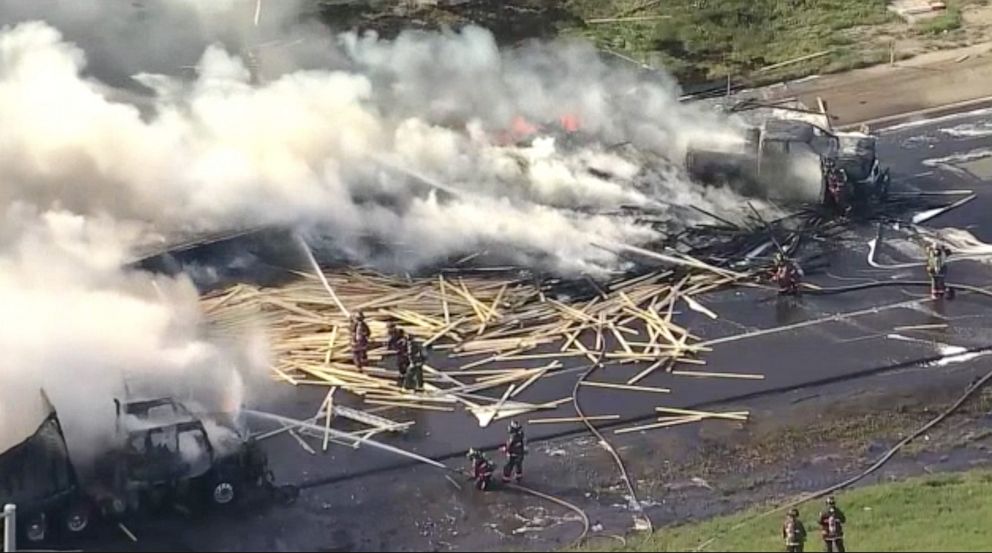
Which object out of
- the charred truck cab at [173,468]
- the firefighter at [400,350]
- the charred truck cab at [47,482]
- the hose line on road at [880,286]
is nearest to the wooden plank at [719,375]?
the hose line on road at [880,286]

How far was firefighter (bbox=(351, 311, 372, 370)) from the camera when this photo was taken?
25.7 m

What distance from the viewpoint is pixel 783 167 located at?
32.4m

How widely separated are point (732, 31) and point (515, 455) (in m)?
26.0

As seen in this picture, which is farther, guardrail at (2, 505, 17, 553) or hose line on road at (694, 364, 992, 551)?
hose line on road at (694, 364, 992, 551)

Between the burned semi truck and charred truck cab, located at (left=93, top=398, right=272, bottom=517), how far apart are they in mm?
13961

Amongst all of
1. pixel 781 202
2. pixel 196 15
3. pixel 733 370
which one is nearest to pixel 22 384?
pixel 733 370

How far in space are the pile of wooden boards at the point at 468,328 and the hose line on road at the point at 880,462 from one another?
3.82 meters

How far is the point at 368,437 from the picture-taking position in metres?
23.5

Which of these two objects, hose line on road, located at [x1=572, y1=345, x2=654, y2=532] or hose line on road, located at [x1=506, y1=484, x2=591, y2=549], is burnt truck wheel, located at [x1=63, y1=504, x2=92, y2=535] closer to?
hose line on road, located at [x1=506, y1=484, x2=591, y2=549]

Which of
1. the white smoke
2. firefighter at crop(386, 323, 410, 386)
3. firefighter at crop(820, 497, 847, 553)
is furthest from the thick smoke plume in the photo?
firefighter at crop(820, 497, 847, 553)

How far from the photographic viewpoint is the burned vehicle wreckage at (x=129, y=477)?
20656 mm

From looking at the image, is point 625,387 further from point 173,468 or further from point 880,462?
point 173,468

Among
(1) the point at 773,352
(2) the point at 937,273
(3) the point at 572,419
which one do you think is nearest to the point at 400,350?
(3) the point at 572,419

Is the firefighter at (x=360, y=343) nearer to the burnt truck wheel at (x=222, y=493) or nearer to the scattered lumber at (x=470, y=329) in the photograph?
the scattered lumber at (x=470, y=329)
